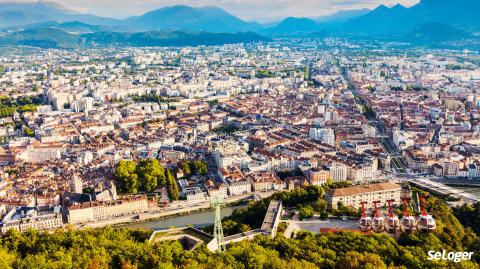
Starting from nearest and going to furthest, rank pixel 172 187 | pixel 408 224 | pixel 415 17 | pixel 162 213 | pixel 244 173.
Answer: pixel 408 224
pixel 162 213
pixel 172 187
pixel 244 173
pixel 415 17

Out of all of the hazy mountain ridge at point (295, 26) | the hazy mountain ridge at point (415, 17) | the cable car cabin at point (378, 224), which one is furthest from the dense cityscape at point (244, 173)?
the hazy mountain ridge at point (295, 26)

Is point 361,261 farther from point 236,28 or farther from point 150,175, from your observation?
point 236,28

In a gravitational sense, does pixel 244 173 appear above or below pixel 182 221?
above

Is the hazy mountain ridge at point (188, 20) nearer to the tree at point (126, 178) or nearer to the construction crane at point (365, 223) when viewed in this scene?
the tree at point (126, 178)

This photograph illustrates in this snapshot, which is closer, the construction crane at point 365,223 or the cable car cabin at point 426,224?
the cable car cabin at point 426,224

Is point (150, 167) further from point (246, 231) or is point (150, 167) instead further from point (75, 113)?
point (75, 113)

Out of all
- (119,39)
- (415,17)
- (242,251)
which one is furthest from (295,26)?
(242,251)

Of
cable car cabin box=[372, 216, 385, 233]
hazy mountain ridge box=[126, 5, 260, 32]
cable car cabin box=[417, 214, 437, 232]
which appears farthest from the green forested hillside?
hazy mountain ridge box=[126, 5, 260, 32]
